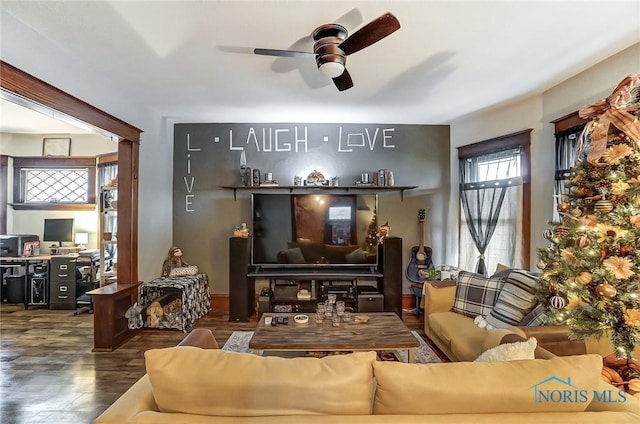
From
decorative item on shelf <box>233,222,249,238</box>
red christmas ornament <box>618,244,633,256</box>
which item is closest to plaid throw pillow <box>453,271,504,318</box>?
red christmas ornament <box>618,244,633,256</box>

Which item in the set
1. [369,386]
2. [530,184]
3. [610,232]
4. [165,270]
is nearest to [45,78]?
[165,270]

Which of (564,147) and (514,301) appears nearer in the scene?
(514,301)

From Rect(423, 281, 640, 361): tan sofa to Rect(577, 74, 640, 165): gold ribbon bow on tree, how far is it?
1.15 metres

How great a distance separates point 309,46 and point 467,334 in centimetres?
264

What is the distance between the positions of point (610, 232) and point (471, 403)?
152cm

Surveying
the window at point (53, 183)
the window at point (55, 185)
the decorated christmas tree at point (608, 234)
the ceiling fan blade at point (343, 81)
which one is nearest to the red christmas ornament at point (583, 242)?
the decorated christmas tree at point (608, 234)

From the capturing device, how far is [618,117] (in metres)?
1.79

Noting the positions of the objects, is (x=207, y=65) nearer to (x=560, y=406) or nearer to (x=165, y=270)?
(x=165, y=270)

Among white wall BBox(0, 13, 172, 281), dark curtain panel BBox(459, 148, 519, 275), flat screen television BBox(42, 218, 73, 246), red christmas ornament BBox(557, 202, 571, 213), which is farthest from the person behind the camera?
flat screen television BBox(42, 218, 73, 246)

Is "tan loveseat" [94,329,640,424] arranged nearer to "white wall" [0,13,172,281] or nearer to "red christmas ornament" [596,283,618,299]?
"red christmas ornament" [596,283,618,299]

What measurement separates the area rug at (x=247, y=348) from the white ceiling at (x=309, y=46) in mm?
2662

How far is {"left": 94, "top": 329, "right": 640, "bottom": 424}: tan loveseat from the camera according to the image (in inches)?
39.9

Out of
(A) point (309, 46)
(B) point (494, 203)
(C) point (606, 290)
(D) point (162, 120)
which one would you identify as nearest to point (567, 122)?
(B) point (494, 203)

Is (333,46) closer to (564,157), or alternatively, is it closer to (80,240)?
(564,157)
